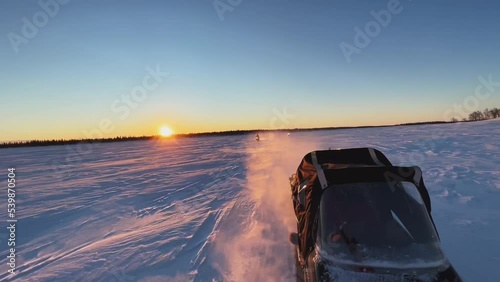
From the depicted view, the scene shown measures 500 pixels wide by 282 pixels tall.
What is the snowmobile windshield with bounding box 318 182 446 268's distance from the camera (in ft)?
11.7

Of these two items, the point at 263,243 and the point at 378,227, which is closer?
the point at 378,227

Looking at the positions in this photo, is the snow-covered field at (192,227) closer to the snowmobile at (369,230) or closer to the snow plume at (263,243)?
the snow plume at (263,243)

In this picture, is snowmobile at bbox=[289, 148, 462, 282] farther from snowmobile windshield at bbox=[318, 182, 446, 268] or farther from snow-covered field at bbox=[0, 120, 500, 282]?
snow-covered field at bbox=[0, 120, 500, 282]

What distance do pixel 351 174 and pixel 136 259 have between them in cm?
444

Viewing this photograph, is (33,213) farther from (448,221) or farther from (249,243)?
(448,221)

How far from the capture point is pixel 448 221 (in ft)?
23.0

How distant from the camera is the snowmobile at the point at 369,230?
3.45 m

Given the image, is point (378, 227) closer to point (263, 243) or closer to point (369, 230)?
point (369, 230)

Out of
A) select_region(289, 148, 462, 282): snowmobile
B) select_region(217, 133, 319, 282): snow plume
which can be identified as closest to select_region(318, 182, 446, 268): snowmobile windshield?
select_region(289, 148, 462, 282): snowmobile

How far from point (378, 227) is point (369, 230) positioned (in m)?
0.14

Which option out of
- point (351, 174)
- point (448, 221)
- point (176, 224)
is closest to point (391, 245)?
point (351, 174)

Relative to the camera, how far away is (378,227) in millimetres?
3959

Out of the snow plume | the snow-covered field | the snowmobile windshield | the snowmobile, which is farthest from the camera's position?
the snow-covered field

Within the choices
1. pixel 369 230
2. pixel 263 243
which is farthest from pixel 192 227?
pixel 369 230
